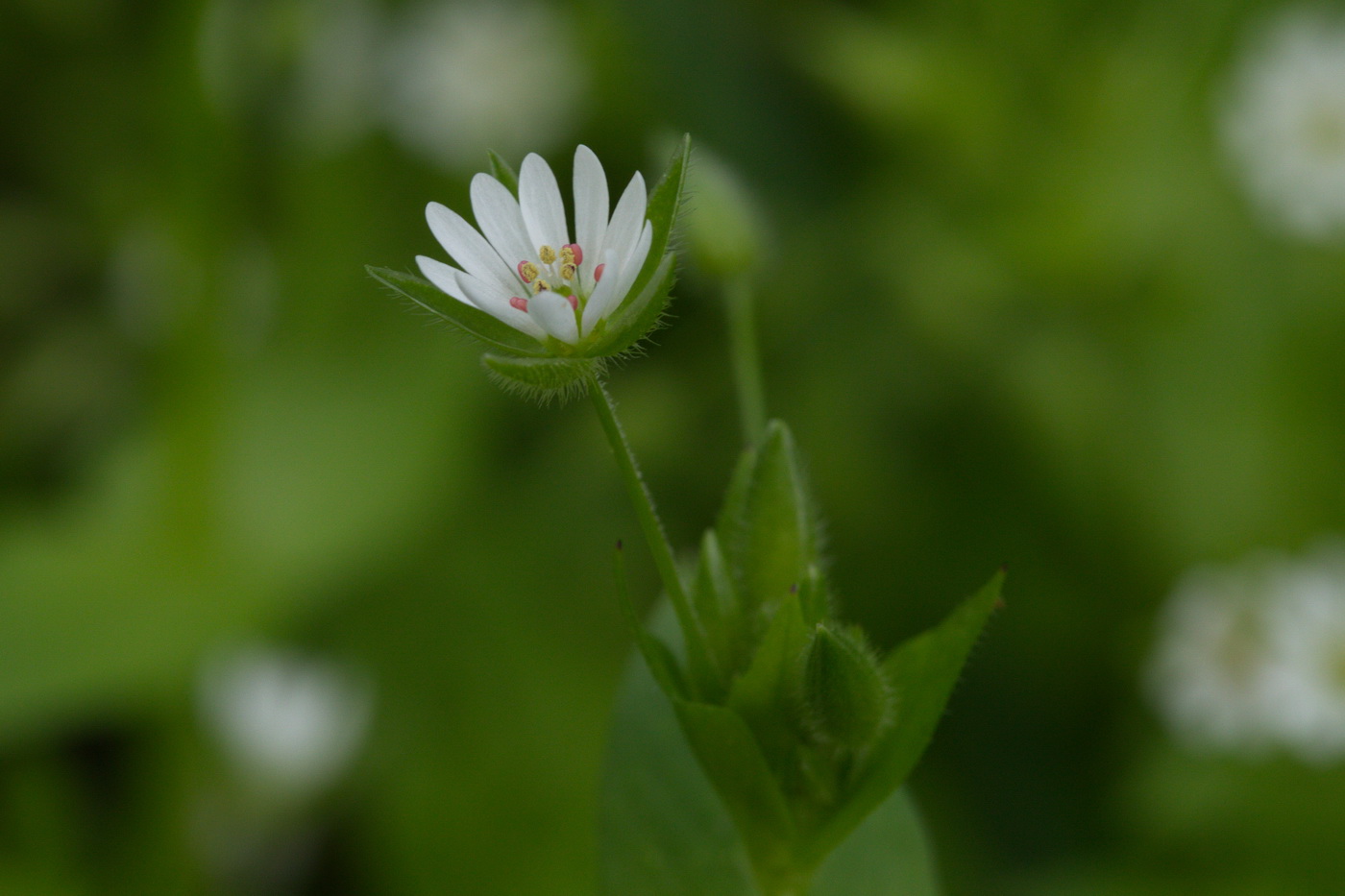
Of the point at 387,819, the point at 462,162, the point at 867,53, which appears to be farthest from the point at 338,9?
the point at 387,819

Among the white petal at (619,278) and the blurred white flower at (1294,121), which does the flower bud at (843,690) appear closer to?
the white petal at (619,278)

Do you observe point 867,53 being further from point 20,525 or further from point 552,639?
point 20,525

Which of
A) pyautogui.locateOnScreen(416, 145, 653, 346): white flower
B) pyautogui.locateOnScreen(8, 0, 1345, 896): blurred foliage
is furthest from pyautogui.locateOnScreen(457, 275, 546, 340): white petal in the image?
pyautogui.locateOnScreen(8, 0, 1345, 896): blurred foliage

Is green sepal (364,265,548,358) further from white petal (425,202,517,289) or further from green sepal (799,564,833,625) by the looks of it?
green sepal (799,564,833,625)

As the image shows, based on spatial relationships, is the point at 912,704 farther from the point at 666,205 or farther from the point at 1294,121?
the point at 1294,121

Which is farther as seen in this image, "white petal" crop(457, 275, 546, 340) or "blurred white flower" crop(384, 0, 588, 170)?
"blurred white flower" crop(384, 0, 588, 170)
